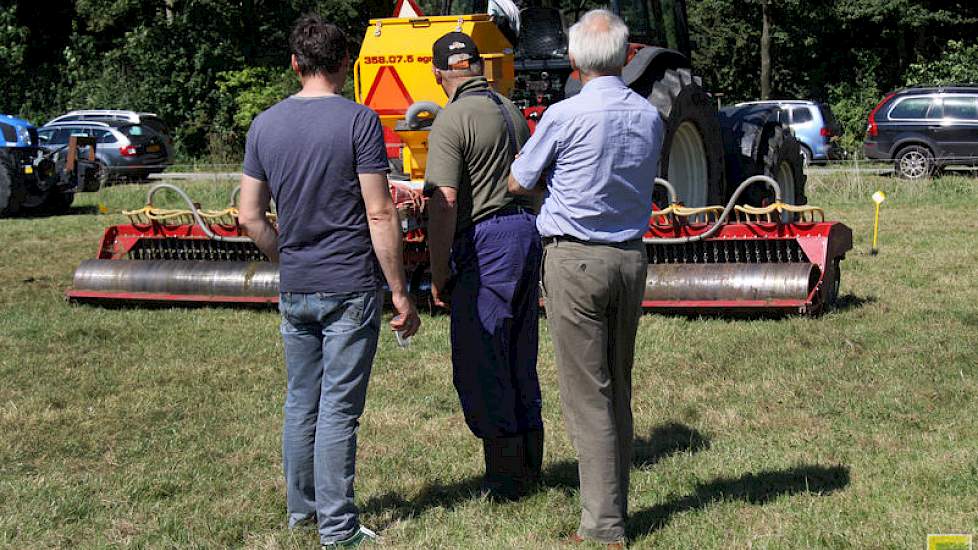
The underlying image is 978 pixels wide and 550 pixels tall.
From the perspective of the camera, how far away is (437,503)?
4.93 metres

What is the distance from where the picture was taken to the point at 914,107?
818 inches

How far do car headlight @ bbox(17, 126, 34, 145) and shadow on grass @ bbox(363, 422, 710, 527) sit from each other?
45.6ft

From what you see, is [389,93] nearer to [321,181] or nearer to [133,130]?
[321,181]

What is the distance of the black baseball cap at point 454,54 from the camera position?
4.84 meters

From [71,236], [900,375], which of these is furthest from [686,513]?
[71,236]

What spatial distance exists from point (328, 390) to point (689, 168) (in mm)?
5857

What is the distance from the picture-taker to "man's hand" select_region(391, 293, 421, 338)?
4.37 metres

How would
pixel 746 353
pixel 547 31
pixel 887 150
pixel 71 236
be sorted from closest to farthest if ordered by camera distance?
pixel 746 353 < pixel 547 31 < pixel 71 236 < pixel 887 150

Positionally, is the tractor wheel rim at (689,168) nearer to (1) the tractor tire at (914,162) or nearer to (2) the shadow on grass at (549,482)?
(2) the shadow on grass at (549,482)

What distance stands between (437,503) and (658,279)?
12.1 feet

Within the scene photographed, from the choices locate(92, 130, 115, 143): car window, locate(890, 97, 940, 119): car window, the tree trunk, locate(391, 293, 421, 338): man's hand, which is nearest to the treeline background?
the tree trunk

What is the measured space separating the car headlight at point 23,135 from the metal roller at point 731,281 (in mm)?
12073

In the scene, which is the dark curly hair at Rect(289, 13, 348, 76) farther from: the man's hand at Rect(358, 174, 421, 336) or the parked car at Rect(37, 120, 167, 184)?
the parked car at Rect(37, 120, 167, 184)

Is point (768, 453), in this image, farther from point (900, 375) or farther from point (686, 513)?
point (900, 375)
